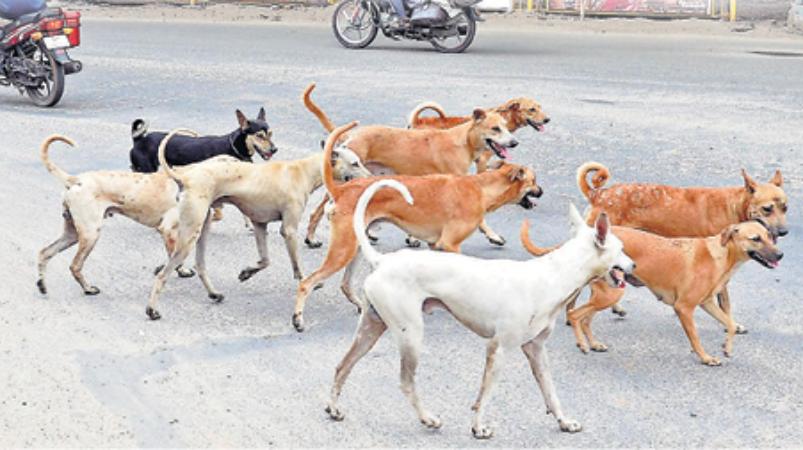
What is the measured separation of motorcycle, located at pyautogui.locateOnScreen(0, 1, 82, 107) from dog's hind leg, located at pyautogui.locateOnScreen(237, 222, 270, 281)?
23.1 ft

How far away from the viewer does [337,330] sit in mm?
7504

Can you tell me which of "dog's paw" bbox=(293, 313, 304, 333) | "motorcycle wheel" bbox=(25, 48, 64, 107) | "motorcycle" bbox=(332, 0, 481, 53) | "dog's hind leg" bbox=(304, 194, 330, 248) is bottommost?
"dog's paw" bbox=(293, 313, 304, 333)

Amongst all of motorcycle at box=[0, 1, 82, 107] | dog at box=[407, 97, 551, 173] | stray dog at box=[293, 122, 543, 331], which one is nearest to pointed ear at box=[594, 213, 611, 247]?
stray dog at box=[293, 122, 543, 331]

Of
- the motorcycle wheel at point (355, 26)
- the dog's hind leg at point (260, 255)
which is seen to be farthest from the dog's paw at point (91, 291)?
the motorcycle wheel at point (355, 26)

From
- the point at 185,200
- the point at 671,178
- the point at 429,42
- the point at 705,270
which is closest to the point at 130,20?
the point at 429,42

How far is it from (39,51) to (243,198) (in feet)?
25.8

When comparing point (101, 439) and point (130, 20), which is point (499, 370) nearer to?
point (101, 439)

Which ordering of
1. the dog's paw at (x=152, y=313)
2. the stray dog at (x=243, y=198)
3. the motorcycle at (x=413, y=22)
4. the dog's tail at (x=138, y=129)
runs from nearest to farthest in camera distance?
the dog's paw at (x=152, y=313) → the stray dog at (x=243, y=198) → the dog's tail at (x=138, y=129) → the motorcycle at (x=413, y=22)

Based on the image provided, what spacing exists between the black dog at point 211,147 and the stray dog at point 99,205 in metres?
1.06

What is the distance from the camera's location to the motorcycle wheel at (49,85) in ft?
47.0

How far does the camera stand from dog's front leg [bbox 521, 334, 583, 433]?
602 centimetres

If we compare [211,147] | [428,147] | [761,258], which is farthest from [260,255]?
[761,258]

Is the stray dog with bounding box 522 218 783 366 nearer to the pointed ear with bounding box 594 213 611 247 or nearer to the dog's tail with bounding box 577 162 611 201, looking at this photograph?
the dog's tail with bounding box 577 162 611 201

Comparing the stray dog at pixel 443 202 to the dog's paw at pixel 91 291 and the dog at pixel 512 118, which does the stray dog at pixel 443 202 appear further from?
the dog at pixel 512 118
